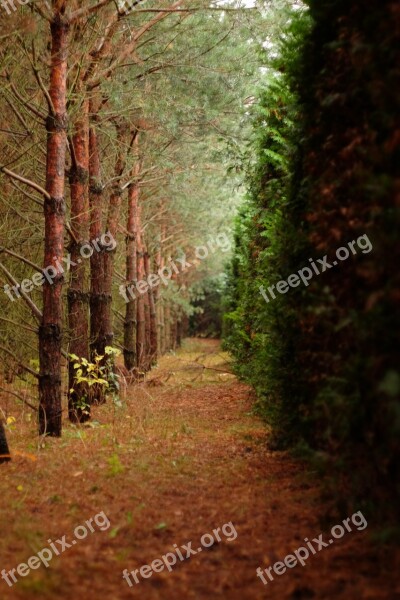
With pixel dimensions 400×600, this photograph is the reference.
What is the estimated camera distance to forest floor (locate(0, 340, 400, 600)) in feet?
10.2

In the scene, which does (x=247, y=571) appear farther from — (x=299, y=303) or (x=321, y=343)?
(x=299, y=303)

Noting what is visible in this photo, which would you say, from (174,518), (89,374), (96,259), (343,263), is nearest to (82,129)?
(96,259)

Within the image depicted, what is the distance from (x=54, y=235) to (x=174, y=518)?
4297 millimetres

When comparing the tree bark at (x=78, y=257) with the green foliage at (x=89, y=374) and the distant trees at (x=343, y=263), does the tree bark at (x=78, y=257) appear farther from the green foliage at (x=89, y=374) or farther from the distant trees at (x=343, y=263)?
the distant trees at (x=343, y=263)

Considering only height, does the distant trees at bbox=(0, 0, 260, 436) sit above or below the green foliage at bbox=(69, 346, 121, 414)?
above

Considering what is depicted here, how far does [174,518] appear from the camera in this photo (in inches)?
167

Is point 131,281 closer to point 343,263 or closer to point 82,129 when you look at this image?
point 82,129

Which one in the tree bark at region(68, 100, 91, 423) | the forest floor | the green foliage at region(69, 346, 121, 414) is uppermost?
the tree bark at region(68, 100, 91, 423)

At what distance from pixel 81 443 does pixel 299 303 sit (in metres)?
3.67

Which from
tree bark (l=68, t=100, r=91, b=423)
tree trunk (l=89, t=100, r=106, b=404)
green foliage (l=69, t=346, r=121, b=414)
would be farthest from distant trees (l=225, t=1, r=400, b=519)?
tree trunk (l=89, t=100, r=106, b=404)

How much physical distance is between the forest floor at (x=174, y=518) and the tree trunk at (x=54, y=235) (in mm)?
615

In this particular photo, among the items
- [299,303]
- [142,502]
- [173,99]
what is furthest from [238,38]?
[142,502]

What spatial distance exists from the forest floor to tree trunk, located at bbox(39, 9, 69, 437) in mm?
615

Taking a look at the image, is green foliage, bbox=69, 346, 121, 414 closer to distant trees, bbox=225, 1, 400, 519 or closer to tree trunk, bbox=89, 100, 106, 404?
tree trunk, bbox=89, 100, 106, 404
